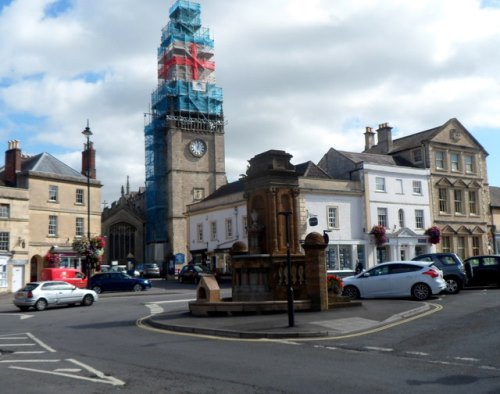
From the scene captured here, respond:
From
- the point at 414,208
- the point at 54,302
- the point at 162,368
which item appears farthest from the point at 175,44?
the point at 162,368

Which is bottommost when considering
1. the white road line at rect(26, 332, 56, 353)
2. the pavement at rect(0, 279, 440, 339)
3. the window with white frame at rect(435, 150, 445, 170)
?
the white road line at rect(26, 332, 56, 353)

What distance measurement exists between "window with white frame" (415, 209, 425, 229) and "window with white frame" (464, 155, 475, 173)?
24.3ft

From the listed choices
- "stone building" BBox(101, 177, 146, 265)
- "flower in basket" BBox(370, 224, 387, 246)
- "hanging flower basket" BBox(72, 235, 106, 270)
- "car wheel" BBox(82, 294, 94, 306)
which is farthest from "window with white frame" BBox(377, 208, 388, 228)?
"stone building" BBox(101, 177, 146, 265)

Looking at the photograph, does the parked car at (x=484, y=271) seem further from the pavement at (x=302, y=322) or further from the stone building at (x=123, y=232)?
the stone building at (x=123, y=232)

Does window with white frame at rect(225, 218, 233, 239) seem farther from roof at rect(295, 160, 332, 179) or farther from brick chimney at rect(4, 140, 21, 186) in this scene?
brick chimney at rect(4, 140, 21, 186)

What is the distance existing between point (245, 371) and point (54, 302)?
1845 cm

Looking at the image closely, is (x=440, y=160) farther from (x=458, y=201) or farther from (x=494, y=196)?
(x=494, y=196)

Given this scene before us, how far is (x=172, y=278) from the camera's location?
2071 inches

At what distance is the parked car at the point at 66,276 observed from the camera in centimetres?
3466

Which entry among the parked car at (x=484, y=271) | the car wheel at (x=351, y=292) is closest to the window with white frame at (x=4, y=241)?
the car wheel at (x=351, y=292)

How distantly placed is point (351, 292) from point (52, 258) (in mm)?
31502

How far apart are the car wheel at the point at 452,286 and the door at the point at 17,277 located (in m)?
31.8

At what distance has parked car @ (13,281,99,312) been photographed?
80.2 feet

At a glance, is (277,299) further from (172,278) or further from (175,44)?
(175,44)
